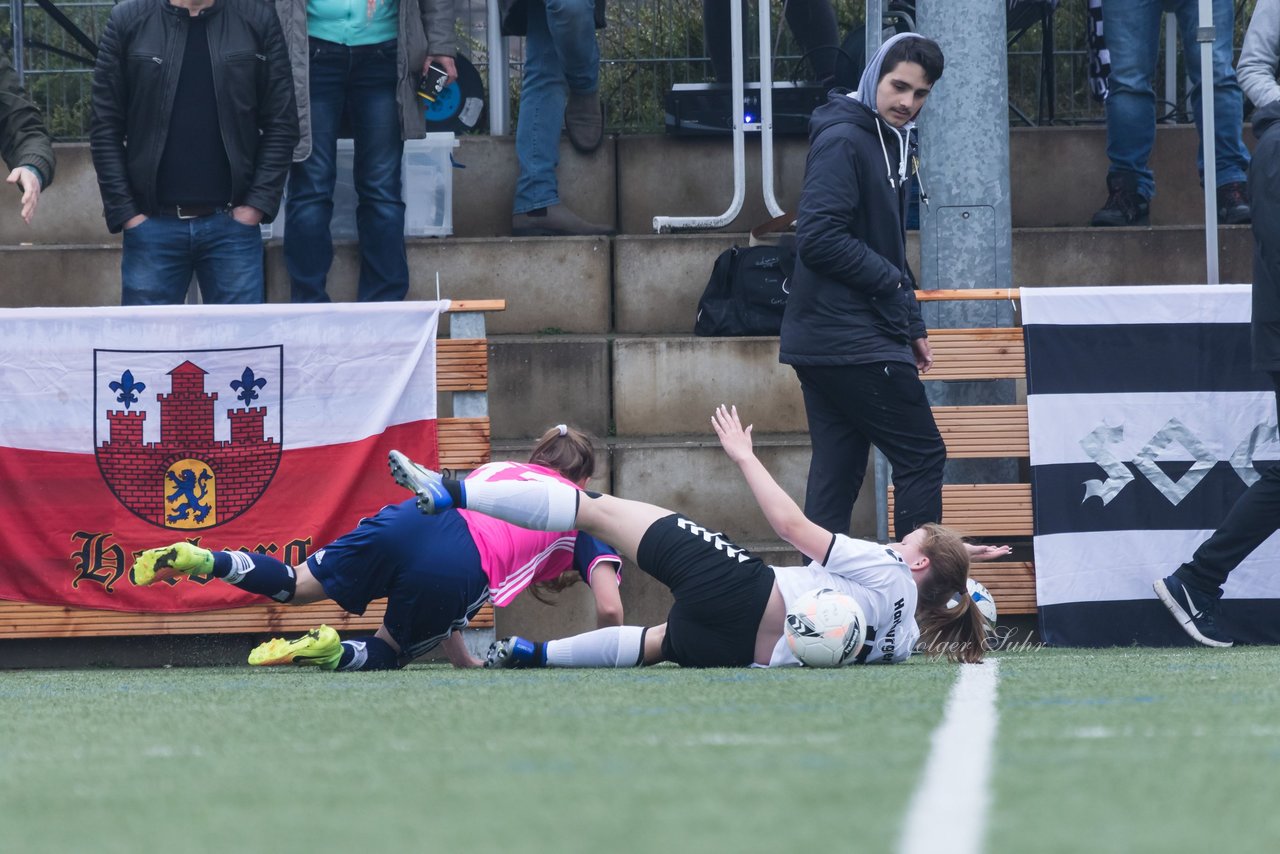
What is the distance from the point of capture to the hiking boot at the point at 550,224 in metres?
9.19

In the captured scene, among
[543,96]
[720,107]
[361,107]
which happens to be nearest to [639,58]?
[720,107]

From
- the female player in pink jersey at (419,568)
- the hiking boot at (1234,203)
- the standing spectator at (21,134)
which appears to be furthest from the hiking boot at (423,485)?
the hiking boot at (1234,203)

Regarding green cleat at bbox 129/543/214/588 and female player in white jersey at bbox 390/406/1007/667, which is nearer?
female player in white jersey at bbox 390/406/1007/667

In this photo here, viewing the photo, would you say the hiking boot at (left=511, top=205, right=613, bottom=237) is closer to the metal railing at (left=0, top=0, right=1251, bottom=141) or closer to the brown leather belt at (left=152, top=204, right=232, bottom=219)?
the metal railing at (left=0, top=0, right=1251, bottom=141)

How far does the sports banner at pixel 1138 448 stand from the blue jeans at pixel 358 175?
2.89 m

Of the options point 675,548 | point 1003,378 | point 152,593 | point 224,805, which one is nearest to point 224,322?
point 152,593

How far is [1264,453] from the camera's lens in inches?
282

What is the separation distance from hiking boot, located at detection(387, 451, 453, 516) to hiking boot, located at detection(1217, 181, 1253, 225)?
4959 mm

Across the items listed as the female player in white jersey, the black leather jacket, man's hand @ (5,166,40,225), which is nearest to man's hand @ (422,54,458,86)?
the black leather jacket

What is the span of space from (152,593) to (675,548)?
2336 mm

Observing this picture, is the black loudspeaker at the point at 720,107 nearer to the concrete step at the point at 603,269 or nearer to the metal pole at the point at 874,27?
the concrete step at the point at 603,269

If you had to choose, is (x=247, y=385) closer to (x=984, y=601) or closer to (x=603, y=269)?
(x=603, y=269)

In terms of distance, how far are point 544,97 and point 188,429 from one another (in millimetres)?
2906

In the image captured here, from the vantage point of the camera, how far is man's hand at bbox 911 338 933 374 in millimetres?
6547
